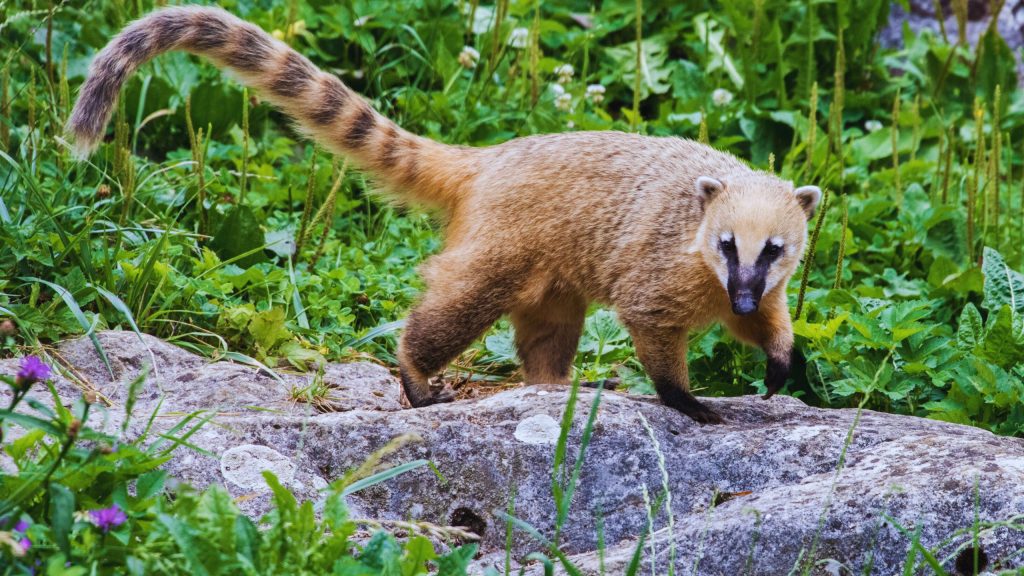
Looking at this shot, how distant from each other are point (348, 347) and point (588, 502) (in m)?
1.88

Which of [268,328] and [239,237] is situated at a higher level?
[239,237]

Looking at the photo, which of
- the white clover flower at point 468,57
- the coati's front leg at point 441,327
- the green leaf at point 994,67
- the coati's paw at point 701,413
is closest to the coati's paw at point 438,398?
the coati's front leg at point 441,327

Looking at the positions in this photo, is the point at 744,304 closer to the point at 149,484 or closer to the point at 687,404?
the point at 687,404

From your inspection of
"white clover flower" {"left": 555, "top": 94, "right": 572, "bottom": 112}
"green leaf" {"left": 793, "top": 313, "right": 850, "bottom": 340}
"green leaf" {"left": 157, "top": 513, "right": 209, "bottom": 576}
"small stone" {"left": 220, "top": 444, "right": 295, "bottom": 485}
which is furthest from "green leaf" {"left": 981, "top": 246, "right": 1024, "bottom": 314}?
"green leaf" {"left": 157, "top": 513, "right": 209, "bottom": 576}

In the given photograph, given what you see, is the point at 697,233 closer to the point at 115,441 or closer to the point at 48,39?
the point at 115,441

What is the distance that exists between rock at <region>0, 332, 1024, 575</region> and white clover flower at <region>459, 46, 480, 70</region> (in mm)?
3699

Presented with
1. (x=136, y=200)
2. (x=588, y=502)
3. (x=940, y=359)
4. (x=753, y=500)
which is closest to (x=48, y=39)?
(x=136, y=200)

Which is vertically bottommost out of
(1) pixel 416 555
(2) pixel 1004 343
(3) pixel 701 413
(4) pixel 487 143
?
(3) pixel 701 413

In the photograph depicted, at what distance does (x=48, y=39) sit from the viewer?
18.0 ft

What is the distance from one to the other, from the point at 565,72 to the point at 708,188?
9.90ft

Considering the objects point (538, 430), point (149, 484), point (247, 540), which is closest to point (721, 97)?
point (538, 430)

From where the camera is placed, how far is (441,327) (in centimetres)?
469

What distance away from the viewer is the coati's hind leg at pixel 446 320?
4660 mm

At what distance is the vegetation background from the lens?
16.0ft
